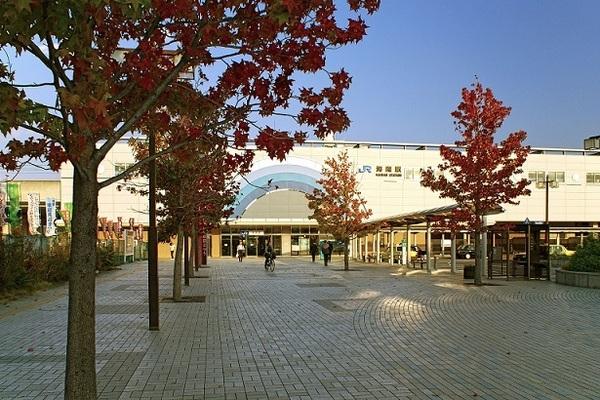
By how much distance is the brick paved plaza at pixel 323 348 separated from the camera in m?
6.88

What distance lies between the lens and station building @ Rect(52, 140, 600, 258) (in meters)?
59.4

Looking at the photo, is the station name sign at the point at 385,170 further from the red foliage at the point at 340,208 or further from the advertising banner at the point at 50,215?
the advertising banner at the point at 50,215

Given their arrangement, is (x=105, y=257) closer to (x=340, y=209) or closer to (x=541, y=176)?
(x=340, y=209)

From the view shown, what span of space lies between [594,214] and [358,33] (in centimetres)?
7154

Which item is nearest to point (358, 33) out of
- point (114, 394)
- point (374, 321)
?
point (114, 394)

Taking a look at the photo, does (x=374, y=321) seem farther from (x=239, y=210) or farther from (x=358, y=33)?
(x=239, y=210)

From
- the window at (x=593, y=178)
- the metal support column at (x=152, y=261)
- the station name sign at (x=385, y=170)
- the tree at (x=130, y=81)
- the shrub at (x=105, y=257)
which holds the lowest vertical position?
the shrub at (x=105, y=257)

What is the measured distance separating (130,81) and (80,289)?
5.62 feet

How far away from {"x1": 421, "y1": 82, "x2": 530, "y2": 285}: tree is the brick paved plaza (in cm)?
487

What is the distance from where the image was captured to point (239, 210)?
59.3m

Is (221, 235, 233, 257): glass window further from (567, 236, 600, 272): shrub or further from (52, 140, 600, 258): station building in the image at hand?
(567, 236, 600, 272): shrub

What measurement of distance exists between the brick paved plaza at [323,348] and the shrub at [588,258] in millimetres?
4547

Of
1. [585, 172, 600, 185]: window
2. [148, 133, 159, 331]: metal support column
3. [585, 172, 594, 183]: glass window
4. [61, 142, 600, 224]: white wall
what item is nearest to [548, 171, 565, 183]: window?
[61, 142, 600, 224]: white wall

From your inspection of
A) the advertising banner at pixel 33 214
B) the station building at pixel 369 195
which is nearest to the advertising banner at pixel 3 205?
the advertising banner at pixel 33 214
